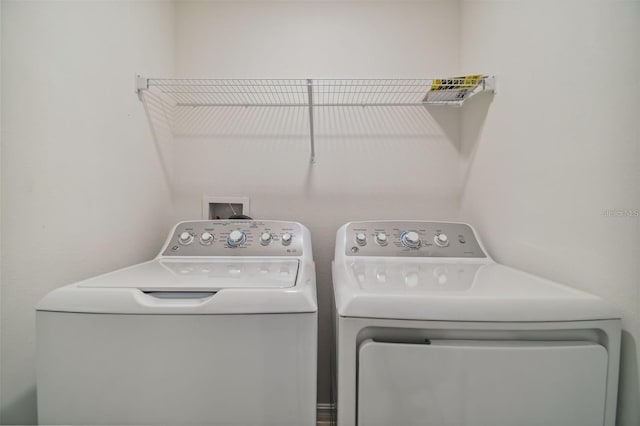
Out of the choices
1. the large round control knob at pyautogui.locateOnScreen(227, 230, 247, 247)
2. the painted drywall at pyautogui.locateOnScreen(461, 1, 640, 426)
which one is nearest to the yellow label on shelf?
the painted drywall at pyautogui.locateOnScreen(461, 1, 640, 426)

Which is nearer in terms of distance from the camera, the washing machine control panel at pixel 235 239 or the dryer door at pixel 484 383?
the dryer door at pixel 484 383

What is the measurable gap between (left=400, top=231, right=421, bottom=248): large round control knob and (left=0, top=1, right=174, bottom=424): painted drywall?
3.61 ft

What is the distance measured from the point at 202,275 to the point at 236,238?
30cm

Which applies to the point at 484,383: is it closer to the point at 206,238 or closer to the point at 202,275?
the point at 202,275

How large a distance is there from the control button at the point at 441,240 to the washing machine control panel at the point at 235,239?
0.56 metres

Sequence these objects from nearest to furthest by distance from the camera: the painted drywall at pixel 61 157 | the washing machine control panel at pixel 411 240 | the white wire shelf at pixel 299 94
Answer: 1. the painted drywall at pixel 61 157
2. the washing machine control panel at pixel 411 240
3. the white wire shelf at pixel 299 94

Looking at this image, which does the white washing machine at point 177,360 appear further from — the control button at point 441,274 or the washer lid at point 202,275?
the control button at point 441,274

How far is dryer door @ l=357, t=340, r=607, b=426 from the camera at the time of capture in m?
0.48

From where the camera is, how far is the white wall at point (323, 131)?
126 centimetres

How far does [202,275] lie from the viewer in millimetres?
675

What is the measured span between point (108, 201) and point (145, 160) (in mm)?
283

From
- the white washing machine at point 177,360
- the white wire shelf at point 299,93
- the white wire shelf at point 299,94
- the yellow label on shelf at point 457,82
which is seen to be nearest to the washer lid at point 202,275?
the white washing machine at point 177,360

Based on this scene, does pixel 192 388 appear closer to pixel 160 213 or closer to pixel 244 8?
pixel 160 213

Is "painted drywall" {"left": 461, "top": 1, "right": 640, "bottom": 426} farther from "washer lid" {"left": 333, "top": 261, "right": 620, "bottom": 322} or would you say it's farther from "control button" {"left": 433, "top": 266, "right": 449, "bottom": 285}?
"control button" {"left": 433, "top": 266, "right": 449, "bottom": 285}
